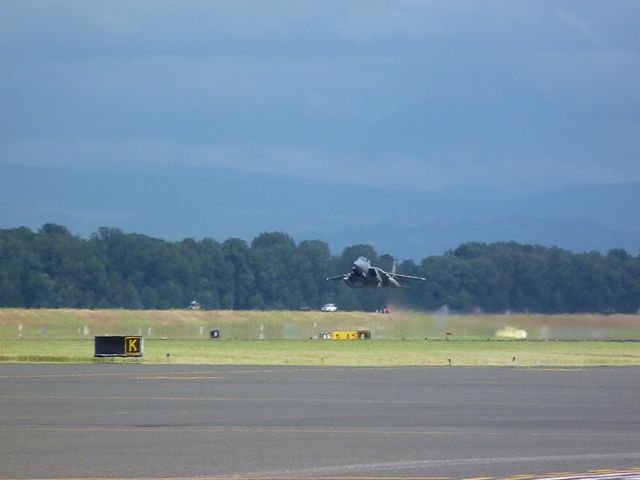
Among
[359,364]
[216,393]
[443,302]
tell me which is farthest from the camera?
[443,302]

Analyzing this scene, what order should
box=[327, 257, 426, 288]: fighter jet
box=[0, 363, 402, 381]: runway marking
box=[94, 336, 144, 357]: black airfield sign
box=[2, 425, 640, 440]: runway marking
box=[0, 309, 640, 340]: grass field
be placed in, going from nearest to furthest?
box=[2, 425, 640, 440]: runway marking < box=[0, 363, 402, 381]: runway marking < box=[94, 336, 144, 357]: black airfield sign < box=[0, 309, 640, 340]: grass field < box=[327, 257, 426, 288]: fighter jet

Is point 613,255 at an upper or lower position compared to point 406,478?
upper

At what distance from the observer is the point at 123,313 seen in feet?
350

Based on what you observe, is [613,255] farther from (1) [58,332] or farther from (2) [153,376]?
(2) [153,376]

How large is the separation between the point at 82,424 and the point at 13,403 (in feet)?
18.5

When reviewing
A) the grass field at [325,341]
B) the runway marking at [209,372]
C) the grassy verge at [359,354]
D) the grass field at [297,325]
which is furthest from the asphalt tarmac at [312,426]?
the grass field at [297,325]

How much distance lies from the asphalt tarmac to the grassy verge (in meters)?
12.4

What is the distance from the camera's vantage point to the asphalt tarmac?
61.3ft

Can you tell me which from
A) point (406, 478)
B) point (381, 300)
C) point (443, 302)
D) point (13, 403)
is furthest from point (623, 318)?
point (406, 478)

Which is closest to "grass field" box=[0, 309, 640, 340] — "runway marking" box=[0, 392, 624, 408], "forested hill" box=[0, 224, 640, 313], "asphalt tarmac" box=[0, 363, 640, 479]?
"forested hill" box=[0, 224, 640, 313]

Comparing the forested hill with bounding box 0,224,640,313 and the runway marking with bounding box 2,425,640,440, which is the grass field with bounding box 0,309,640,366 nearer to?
the forested hill with bounding box 0,224,640,313

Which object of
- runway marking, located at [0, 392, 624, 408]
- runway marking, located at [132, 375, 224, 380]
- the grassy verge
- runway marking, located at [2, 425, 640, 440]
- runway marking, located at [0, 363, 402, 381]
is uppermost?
the grassy verge

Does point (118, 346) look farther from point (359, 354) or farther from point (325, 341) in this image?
point (325, 341)

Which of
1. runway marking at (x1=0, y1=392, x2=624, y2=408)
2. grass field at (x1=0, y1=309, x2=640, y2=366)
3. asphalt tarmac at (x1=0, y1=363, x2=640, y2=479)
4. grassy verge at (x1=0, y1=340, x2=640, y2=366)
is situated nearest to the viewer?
asphalt tarmac at (x1=0, y1=363, x2=640, y2=479)
